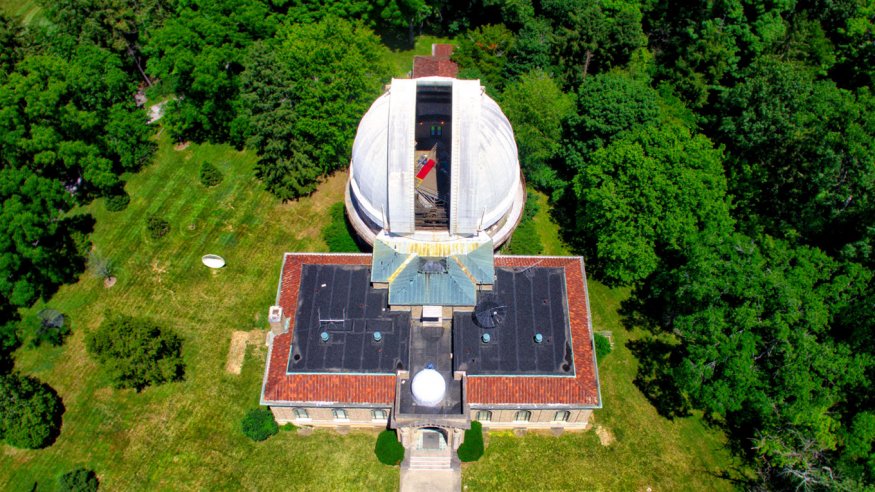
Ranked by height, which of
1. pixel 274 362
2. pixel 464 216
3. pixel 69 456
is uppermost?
pixel 464 216

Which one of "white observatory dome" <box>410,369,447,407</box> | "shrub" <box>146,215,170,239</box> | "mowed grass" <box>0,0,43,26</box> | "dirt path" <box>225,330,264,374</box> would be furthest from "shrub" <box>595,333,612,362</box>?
"mowed grass" <box>0,0,43,26</box>

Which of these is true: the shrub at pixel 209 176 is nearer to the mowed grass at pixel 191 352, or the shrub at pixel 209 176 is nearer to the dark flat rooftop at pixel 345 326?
the mowed grass at pixel 191 352

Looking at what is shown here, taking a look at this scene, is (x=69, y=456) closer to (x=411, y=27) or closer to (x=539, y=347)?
(x=539, y=347)

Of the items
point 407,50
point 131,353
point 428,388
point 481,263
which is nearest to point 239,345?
point 131,353

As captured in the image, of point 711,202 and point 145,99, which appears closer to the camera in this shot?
point 711,202

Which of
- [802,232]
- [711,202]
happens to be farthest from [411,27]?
[802,232]

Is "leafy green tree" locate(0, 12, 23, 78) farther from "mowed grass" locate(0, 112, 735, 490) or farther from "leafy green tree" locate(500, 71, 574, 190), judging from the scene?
"leafy green tree" locate(500, 71, 574, 190)
